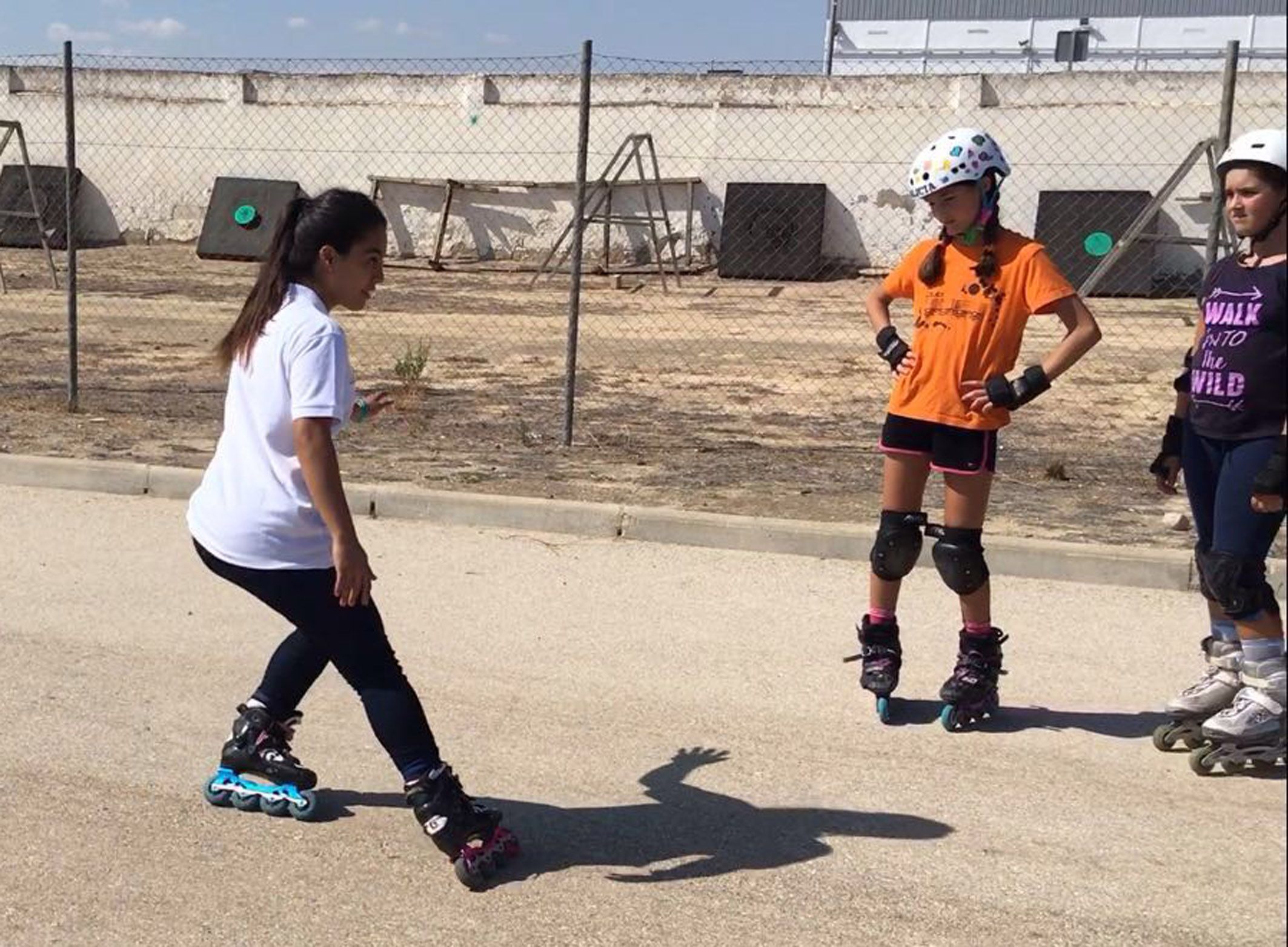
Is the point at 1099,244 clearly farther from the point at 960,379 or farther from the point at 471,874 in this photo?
the point at 471,874

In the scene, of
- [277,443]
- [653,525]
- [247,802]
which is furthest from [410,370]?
[277,443]

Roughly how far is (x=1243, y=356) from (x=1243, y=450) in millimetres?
280

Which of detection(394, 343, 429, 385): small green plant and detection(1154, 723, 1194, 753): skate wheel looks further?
detection(394, 343, 429, 385): small green plant

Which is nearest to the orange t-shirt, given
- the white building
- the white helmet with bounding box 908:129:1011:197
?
the white helmet with bounding box 908:129:1011:197

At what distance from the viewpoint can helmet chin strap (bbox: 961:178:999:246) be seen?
4.82 metres

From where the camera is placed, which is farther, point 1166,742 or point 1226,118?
point 1226,118

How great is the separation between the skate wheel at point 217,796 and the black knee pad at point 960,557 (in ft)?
7.65

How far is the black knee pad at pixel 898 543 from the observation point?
5113 millimetres

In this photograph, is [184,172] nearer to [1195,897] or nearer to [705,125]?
[705,125]

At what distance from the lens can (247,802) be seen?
429 cm

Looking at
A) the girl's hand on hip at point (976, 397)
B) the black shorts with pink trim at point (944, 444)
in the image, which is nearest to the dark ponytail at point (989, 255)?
the girl's hand on hip at point (976, 397)

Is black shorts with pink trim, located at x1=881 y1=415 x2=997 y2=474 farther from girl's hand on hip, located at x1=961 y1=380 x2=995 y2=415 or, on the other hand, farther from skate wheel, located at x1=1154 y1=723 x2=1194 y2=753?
skate wheel, located at x1=1154 y1=723 x2=1194 y2=753

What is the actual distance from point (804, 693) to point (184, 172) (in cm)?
2410

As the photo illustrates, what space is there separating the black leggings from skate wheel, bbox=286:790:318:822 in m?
0.44
